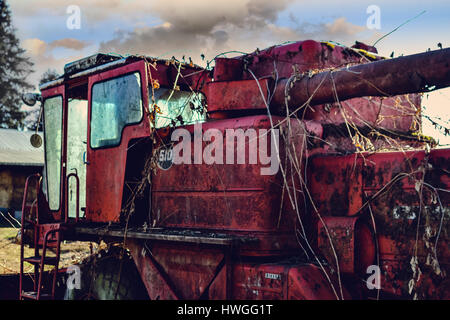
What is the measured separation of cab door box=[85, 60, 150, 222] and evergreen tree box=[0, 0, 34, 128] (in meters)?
34.8

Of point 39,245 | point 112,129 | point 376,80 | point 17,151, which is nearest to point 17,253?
point 39,245

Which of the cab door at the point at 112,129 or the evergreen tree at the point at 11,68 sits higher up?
the evergreen tree at the point at 11,68

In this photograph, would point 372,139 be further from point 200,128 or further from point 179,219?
point 179,219

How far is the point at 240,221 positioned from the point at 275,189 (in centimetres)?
37

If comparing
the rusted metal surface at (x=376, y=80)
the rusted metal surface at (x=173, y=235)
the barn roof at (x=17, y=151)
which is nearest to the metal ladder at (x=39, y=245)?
the rusted metal surface at (x=173, y=235)

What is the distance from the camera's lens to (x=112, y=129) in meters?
5.01

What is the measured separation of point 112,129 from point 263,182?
1949 millimetres

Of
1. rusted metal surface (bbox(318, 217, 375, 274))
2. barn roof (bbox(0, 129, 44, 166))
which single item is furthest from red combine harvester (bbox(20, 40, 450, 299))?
barn roof (bbox(0, 129, 44, 166))

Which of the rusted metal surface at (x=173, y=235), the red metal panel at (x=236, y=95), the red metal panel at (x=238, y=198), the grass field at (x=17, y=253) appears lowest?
the grass field at (x=17, y=253)

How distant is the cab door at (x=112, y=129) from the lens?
473 centimetres

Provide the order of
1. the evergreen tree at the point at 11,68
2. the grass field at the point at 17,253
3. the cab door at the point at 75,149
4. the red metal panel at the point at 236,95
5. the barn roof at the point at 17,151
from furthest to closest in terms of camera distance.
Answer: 1. the evergreen tree at the point at 11,68
2. the barn roof at the point at 17,151
3. the grass field at the point at 17,253
4. the cab door at the point at 75,149
5. the red metal panel at the point at 236,95

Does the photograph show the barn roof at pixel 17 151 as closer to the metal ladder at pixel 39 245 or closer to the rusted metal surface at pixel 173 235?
the metal ladder at pixel 39 245

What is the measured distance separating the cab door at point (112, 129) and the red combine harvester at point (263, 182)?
0.06 ft

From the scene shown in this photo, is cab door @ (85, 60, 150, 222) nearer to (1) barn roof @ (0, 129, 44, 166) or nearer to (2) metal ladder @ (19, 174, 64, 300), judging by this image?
(2) metal ladder @ (19, 174, 64, 300)
